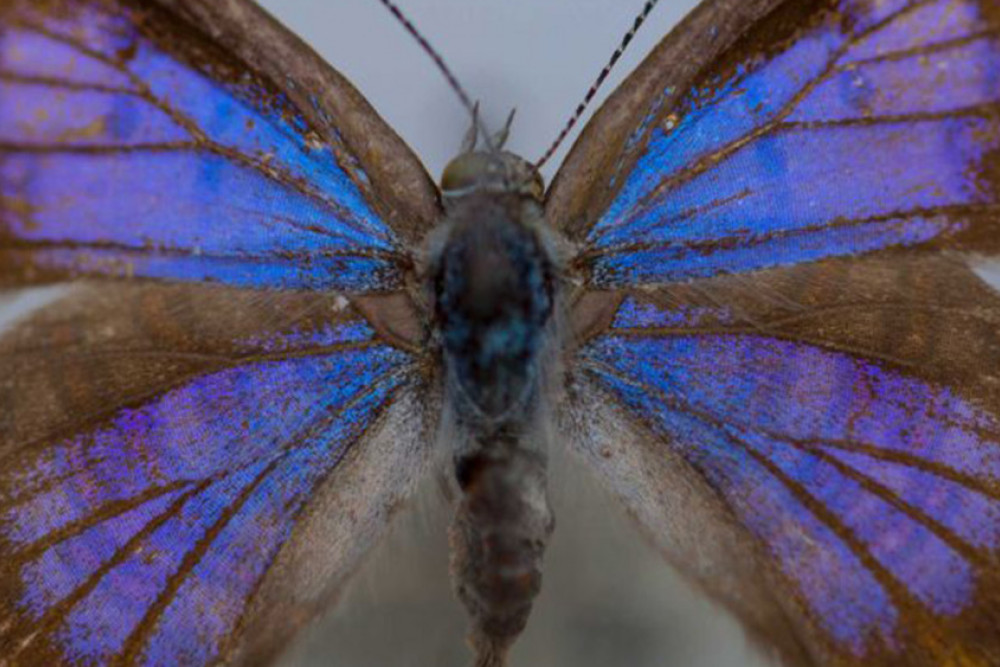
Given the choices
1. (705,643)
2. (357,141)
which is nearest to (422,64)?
(357,141)

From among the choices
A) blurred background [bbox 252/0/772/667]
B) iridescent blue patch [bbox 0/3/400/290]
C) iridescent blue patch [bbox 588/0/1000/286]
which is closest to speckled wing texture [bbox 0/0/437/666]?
iridescent blue patch [bbox 0/3/400/290]

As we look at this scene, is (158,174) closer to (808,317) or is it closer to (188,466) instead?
(188,466)

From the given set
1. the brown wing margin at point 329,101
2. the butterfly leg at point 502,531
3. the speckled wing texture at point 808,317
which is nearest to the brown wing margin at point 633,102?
the speckled wing texture at point 808,317

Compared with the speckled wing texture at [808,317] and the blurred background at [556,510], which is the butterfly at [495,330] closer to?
the speckled wing texture at [808,317]

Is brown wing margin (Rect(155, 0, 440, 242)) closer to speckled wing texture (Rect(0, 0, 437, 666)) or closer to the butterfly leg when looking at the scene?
speckled wing texture (Rect(0, 0, 437, 666))

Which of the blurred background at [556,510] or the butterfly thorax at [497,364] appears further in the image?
the blurred background at [556,510]
